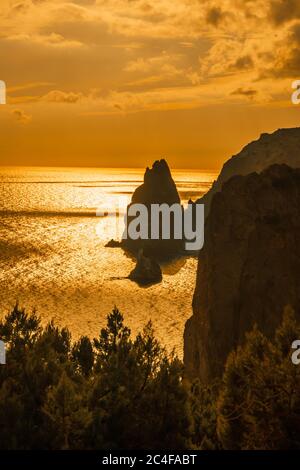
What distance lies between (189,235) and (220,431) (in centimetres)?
12733

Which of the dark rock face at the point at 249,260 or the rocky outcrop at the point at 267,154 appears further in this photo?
the rocky outcrop at the point at 267,154

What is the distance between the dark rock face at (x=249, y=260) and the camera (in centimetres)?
3469

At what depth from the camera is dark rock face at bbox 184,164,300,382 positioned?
34.7 metres

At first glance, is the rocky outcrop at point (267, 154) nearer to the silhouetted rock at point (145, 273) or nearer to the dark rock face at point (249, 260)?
the dark rock face at point (249, 260)

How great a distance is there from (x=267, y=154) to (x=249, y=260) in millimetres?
58682

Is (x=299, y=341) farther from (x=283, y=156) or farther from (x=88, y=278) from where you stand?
(x=88, y=278)

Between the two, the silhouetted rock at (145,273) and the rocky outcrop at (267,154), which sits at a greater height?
the rocky outcrop at (267,154)

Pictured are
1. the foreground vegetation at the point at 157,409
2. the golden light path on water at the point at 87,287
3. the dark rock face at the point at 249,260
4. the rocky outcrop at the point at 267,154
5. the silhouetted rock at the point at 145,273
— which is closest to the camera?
the foreground vegetation at the point at 157,409

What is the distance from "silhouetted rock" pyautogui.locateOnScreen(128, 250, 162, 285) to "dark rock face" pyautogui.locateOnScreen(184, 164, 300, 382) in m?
68.4

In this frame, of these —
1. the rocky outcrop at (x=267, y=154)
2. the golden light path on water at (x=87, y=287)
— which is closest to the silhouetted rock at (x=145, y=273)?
the golden light path on water at (x=87, y=287)

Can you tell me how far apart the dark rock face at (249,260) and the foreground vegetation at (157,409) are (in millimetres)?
10130

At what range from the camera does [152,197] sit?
154625mm
